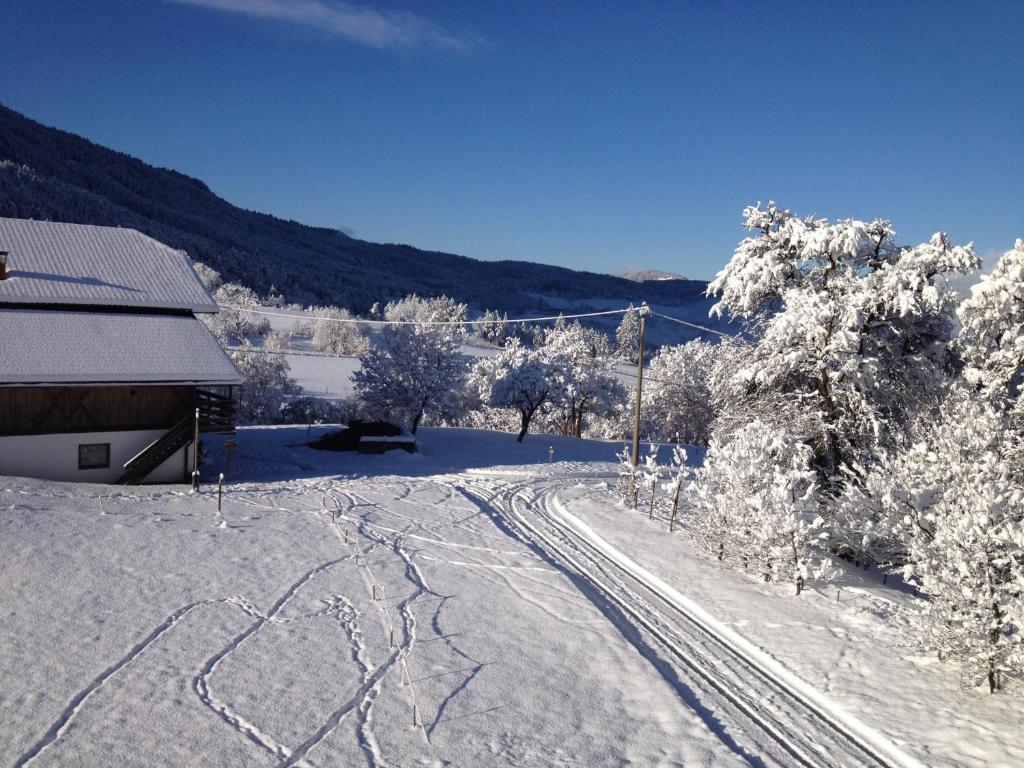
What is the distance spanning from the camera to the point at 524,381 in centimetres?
4412

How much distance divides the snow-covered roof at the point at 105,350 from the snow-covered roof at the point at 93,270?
2.00 ft

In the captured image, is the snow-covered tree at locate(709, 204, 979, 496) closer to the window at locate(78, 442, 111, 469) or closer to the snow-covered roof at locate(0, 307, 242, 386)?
the snow-covered roof at locate(0, 307, 242, 386)

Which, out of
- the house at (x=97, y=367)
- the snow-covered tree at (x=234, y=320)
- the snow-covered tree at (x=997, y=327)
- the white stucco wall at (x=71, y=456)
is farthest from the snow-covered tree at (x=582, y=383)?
the snow-covered tree at (x=997, y=327)

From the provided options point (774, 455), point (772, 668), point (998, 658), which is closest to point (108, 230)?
point (774, 455)

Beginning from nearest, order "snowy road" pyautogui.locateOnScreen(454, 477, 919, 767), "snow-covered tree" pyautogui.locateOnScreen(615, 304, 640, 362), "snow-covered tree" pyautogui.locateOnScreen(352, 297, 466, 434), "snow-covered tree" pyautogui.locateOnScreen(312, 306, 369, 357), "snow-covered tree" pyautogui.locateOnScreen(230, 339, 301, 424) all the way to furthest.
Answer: "snowy road" pyautogui.locateOnScreen(454, 477, 919, 767)
"snow-covered tree" pyautogui.locateOnScreen(352, 297, 466, 434)
"snow-covered tree" pyautogui.locateOnScreen(230, 339, 301, 424)
"snow-covered tree" pyautogui.locateOnScreen(312, 306, 369, 357)
"snow-covered tree" pyautogui.locateOnScreen(615, 304, 640, 362)

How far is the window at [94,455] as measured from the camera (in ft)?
73.3

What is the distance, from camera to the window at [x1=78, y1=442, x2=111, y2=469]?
22353mm

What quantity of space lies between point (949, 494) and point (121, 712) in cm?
1409

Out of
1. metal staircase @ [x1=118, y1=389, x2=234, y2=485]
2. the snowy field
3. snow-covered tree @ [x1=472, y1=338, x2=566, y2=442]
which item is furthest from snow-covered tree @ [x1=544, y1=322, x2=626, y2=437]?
the snowy field

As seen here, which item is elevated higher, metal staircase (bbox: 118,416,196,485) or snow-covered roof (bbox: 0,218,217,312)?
snow-covered roof (bbox: 0,218,217,312)

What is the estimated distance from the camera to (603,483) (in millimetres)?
28984

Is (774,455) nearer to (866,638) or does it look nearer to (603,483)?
(866,638)

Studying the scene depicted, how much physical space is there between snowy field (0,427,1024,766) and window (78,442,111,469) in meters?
3.25

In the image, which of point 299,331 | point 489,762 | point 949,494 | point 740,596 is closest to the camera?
point 489,762
